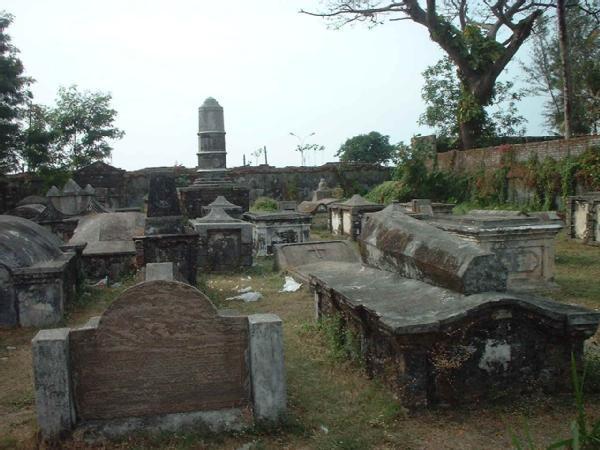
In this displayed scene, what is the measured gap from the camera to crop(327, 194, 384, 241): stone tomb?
15.3m

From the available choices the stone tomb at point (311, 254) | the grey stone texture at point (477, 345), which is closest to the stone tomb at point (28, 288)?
the stone tomb at point (311, 254)

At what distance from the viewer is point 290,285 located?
28.0 feet

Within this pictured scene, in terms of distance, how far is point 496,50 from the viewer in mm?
21453

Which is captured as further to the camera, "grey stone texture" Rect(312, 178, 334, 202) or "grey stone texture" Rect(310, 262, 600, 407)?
"grey stone texture" Rect(312, 178, 334, 202)

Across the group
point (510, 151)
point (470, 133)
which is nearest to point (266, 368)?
point (510, 151)

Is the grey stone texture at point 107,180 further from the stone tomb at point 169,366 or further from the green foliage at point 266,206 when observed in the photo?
the stone tomb at point 169,366

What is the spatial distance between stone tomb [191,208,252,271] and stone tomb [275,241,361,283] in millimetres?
738

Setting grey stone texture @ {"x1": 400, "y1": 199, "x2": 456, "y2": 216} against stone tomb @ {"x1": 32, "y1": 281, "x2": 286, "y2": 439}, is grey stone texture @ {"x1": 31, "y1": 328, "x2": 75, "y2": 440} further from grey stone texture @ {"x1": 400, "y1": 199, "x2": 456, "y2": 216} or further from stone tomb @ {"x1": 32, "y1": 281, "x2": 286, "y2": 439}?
grey stone texture @ {"x1": 400, "y1": 199, "x2": 456, "y2": 216}

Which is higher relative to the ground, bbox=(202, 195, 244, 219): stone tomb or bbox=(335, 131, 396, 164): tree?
bbox=(335, 131, 396, 164): tree

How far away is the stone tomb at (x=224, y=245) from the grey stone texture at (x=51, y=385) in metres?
7.24

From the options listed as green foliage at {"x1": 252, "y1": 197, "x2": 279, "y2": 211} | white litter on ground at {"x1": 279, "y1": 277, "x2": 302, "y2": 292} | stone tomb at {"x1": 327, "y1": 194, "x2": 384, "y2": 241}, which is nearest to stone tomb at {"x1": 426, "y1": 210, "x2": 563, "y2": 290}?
white litter on ground at {"x1": 279, "y1": 277, "x2": 302, "y2": 292}

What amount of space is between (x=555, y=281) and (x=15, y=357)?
24.7 ft

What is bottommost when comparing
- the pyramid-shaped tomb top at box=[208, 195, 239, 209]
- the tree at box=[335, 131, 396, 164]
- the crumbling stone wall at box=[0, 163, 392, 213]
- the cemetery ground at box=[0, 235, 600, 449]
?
the cemetery ground at box=[0, 235, 600, 449]

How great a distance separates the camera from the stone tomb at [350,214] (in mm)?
15305
